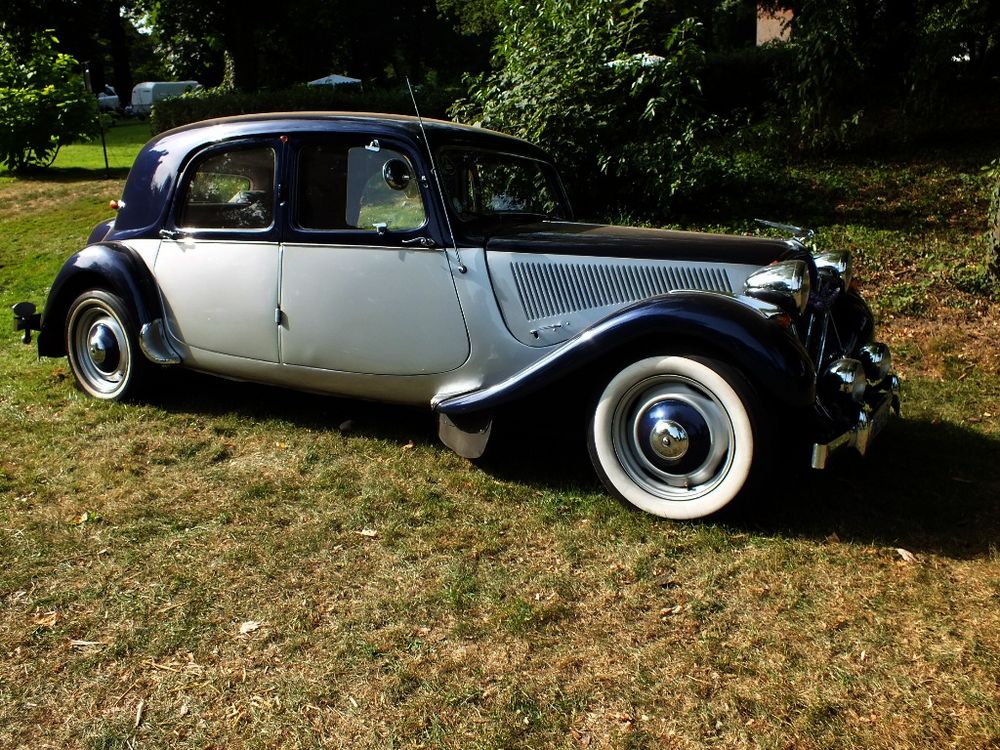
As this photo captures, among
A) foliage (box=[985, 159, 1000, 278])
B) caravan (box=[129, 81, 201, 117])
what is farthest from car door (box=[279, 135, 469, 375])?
caravan (box=[129, 81, 201, 117])

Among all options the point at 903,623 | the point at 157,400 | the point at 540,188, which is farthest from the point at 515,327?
the point at 157,400

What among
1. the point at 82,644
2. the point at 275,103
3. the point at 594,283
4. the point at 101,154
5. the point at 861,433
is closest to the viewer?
the point at 82,644

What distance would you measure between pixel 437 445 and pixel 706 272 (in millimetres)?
1763

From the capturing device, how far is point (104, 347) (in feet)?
18.1

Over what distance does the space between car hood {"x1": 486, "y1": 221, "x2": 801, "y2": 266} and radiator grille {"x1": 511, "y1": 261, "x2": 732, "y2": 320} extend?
0.06m

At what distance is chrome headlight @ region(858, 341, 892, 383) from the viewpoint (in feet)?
14.1

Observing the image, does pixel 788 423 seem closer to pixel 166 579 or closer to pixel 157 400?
pixel 166 579

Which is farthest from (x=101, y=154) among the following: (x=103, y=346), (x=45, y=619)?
(x=45, y=619)

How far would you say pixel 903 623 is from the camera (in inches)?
122

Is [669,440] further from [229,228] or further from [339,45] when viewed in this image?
[339,45]

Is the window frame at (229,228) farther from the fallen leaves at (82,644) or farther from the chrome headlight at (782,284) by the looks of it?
the chrome headlight at (782,284)

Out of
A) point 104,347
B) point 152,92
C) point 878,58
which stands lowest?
point 104,347

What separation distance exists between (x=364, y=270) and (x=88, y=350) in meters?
2.29

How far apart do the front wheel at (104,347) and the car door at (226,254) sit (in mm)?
341
